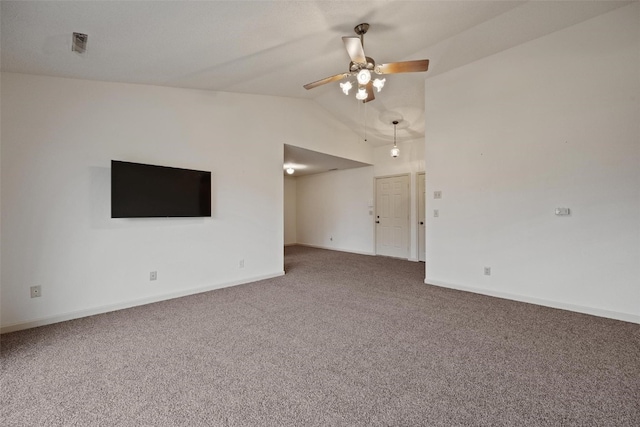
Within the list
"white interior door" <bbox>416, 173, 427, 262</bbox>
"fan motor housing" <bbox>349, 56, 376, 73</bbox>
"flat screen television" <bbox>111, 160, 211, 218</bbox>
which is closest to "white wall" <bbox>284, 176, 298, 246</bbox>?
"white interior door" <bbox>416, 173, 427, 262</bbox>

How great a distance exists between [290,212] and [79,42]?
7066 mm

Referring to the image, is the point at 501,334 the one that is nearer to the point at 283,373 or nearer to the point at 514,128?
the point at 283,373

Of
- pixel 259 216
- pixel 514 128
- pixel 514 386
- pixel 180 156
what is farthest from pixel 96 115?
pixel 514 128

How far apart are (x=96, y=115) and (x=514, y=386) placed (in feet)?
A: 15.1

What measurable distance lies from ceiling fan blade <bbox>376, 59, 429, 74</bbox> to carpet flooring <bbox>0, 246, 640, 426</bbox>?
261cm

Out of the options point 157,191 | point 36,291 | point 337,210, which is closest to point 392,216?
point 337,210

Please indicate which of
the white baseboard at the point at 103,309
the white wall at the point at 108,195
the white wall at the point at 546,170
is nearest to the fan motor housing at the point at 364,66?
the white wall at the point at 546,170

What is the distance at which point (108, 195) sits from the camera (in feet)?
10.4

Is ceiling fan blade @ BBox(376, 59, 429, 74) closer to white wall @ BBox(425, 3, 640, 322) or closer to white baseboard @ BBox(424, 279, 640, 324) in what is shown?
white wall @ BBox(425, 3, 640, 322)

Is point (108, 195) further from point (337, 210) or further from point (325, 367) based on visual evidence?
point (337, 210)

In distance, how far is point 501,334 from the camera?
258 centimetres

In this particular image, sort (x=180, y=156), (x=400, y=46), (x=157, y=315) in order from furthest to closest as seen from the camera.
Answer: (x=180, y=156)
(x=400, y=46)
(x=157, y=315)

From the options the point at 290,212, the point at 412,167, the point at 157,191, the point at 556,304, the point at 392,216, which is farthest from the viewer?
the point at 290,212

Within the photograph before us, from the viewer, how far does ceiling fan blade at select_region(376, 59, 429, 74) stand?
271 cm
